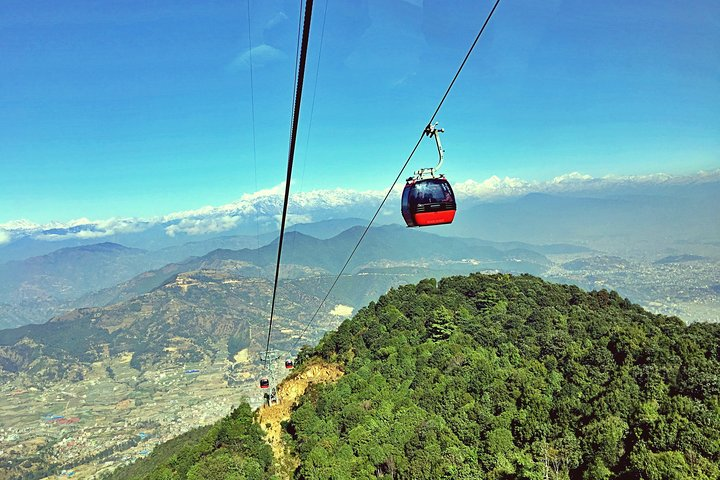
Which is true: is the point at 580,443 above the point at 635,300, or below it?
above

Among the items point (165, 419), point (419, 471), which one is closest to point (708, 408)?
point (419, 471)

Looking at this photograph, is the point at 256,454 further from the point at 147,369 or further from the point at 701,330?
the point at 147,369

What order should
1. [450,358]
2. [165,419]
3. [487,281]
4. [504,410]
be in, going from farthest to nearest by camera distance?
[165,419] < [487,281] < [450,358] < [504,410]

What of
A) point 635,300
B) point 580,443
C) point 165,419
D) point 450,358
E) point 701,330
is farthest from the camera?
point 635,300

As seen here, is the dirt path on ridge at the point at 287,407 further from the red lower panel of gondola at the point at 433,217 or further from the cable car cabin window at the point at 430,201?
the cable car cabin window at the point at 430,201

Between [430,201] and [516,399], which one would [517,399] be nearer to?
[516,399]

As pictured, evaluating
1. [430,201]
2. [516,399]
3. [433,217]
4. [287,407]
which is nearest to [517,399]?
[516,399]

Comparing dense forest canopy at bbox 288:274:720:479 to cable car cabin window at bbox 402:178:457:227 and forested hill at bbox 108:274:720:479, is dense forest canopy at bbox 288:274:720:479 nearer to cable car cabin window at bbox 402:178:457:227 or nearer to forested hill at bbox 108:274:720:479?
forested hill at bbox 108:274:720:479

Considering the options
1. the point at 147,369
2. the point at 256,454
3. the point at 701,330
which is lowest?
the point at 147,369
